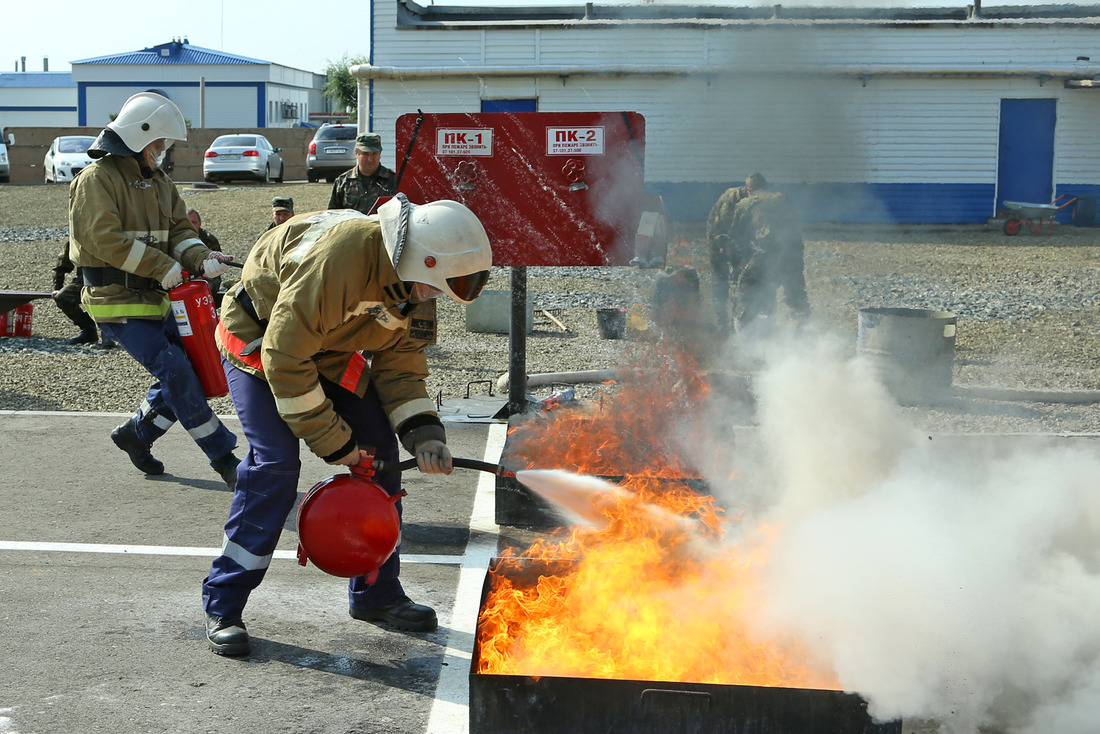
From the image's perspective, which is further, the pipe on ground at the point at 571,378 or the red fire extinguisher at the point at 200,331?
the pipe on ground at the point at 571,378

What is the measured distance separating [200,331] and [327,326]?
2366 mm

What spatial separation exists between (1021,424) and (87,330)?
8.28 meters

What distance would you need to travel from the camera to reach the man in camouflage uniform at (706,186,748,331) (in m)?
8.73

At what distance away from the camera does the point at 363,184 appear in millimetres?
8039

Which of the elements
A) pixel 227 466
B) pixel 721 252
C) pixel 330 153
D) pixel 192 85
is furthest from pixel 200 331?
pixel 192 85

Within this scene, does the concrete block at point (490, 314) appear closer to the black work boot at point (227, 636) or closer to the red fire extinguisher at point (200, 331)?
the red fire extinguisher at point (200, 331)

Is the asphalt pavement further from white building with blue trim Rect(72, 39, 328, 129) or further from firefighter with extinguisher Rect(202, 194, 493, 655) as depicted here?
white building with blue trim Rect(72, 39, 328, 129)

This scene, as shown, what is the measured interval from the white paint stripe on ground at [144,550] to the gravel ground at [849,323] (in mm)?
2838

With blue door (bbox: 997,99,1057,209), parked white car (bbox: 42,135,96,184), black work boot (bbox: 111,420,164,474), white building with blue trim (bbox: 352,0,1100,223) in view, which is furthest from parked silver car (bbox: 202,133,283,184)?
black work boot (bbox: 111,420,164,474)

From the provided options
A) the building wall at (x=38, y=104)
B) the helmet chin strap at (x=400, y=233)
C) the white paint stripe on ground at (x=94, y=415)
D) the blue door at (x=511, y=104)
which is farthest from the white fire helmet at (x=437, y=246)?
the building wall at (x=38, y=104)

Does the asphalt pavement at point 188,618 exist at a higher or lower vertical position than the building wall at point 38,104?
lower

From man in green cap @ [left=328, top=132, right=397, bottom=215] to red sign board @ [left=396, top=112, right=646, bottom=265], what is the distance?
212 centimetres

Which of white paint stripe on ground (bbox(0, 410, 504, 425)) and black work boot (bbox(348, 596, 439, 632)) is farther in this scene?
white paint stripe on ground (bbox(0, 410, 504, 425))

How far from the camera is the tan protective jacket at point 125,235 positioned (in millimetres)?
5066
